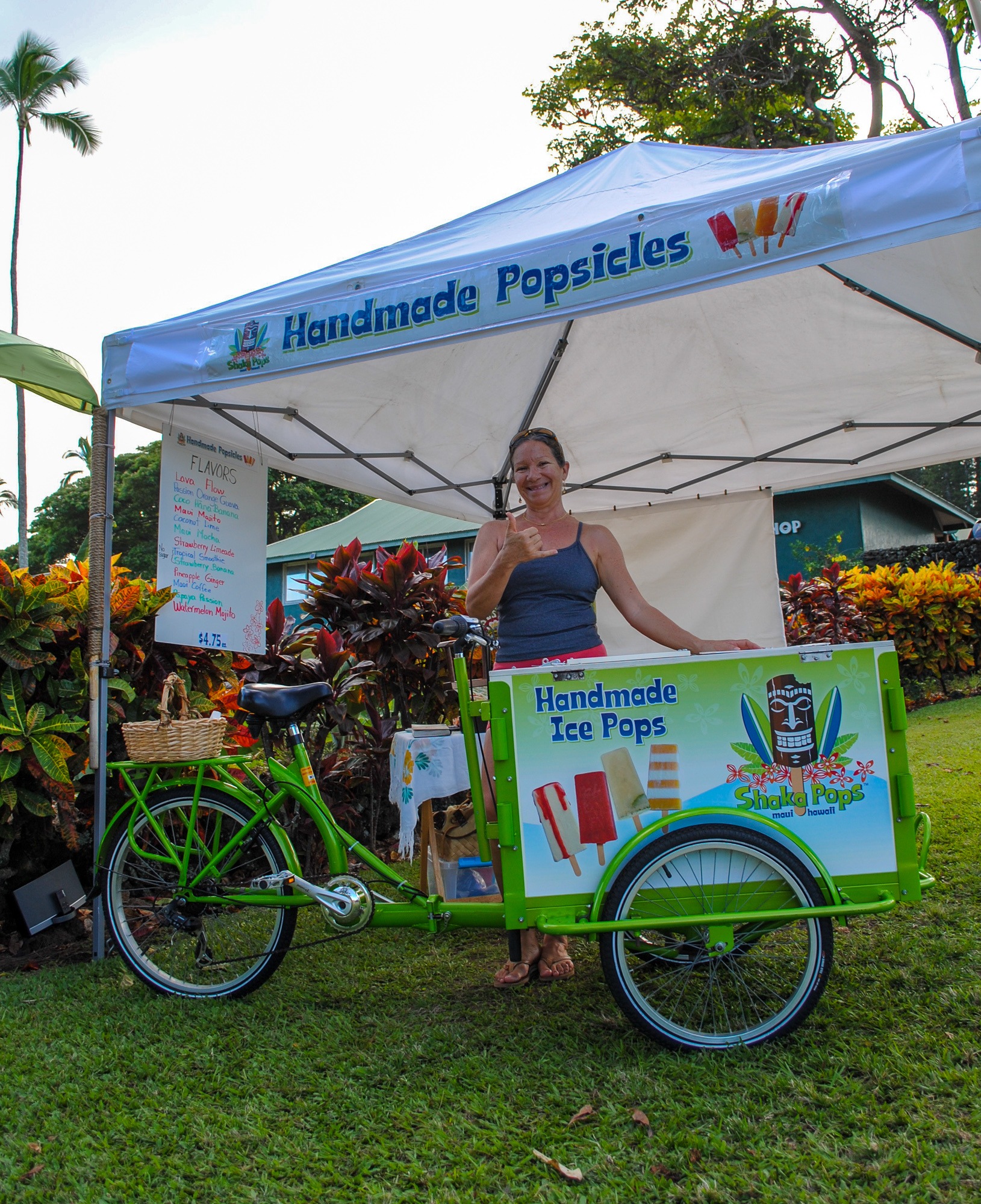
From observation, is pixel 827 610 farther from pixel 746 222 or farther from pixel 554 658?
pixel 746 222

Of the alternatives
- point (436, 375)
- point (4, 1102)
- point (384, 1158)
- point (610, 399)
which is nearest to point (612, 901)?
point (384, 1158)

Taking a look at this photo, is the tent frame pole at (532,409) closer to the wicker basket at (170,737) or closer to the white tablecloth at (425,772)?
the white tablecloth at (425,772)

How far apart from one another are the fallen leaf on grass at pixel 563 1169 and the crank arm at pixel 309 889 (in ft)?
3.42

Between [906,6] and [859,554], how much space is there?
357 inches

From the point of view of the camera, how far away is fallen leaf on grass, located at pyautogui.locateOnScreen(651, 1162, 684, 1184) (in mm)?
1984

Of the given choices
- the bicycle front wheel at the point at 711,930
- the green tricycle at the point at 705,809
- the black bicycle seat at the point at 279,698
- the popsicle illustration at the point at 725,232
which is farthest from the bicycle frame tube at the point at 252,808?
the popsicle illustration at the point at 725,232

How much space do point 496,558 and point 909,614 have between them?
8.77 metres

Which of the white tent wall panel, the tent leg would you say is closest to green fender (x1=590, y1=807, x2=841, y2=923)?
the tent leg

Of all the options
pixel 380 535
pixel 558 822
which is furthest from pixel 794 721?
pixel 380 535

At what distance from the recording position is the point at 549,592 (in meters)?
3.30

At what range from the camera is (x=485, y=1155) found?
2133 millimetres

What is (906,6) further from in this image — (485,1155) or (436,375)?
(485,1155)

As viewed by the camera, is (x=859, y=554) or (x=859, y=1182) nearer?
(x=859, y=1182)

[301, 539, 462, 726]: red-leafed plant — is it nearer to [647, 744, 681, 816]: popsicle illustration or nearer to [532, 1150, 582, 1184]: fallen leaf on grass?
[647, 744, 681, 816]: popsicle illustration
